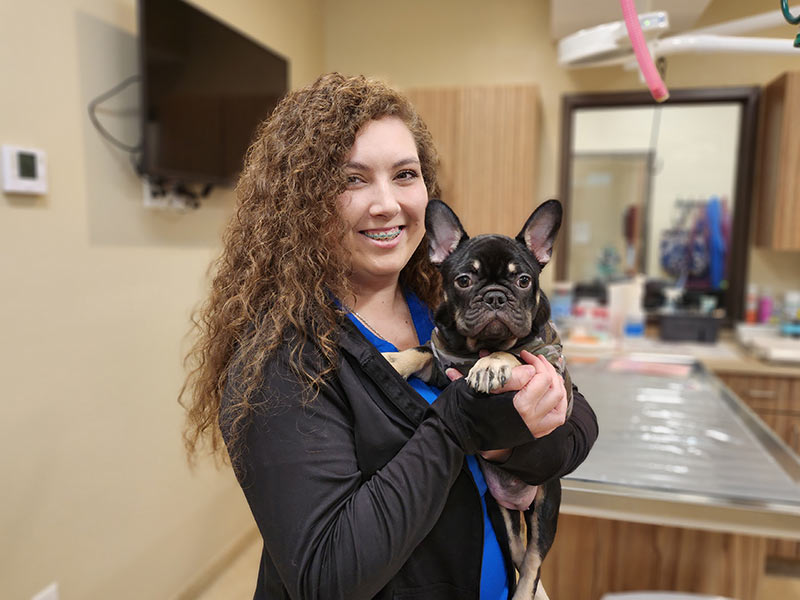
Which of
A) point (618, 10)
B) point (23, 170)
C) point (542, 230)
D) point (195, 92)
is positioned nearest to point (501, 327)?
point (542, 230)

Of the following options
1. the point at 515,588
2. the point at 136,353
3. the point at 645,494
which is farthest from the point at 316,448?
the point at 136,353

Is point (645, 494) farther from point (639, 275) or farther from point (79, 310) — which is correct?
point (639, 275)

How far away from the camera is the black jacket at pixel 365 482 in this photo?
0.77 m

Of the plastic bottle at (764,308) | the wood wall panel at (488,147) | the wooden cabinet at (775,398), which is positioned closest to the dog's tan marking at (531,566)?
the wooden cabinet at (775,398)

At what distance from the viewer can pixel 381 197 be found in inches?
36.4

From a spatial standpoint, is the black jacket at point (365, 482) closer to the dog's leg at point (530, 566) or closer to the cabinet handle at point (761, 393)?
the dog's leg at point (530, 566)

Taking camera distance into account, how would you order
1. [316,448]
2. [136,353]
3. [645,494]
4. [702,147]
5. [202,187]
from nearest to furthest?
[316,448] → [645,494] → [136,353] → [202,187] → [702,147]

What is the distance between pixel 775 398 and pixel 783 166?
115 cm

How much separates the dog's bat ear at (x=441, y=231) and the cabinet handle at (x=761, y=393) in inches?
95.2

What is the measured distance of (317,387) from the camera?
861 mm

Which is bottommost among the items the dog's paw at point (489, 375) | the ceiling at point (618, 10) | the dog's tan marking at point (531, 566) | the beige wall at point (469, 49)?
the dog's tan marking at point (531, 566)

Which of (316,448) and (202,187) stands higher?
(202,187)

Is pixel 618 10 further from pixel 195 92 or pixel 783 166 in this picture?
pixel 783 166

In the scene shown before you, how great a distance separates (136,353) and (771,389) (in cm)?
277
